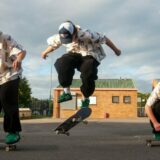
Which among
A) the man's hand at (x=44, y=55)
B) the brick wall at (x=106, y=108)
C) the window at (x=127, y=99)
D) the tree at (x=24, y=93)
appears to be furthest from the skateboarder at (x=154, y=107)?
the tree at (x=24, y=93)

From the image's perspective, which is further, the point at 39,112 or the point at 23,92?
the point at 39,112

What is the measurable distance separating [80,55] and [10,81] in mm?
1465

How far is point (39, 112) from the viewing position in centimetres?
8706

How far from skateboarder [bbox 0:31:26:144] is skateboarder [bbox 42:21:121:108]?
0.78 meters

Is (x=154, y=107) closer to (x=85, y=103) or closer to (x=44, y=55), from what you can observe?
(x=85, y=103)

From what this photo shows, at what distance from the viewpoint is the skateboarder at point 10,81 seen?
7.07 m

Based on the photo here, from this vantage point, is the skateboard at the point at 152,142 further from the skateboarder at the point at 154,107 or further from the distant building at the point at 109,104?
the distant building at the point at 109,104

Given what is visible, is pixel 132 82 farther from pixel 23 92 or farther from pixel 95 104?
pixel 23 92

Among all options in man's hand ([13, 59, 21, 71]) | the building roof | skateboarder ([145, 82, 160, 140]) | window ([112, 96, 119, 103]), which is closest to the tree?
the building roof

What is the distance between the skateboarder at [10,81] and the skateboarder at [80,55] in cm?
78

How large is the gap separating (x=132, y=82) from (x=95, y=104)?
7.18m

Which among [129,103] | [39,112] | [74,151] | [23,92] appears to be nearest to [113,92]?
[129,103]

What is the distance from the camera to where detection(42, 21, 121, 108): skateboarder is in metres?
7.50

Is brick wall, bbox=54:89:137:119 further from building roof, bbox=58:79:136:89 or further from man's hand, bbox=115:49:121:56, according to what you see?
man's hand, bbox=115:49:121:56
